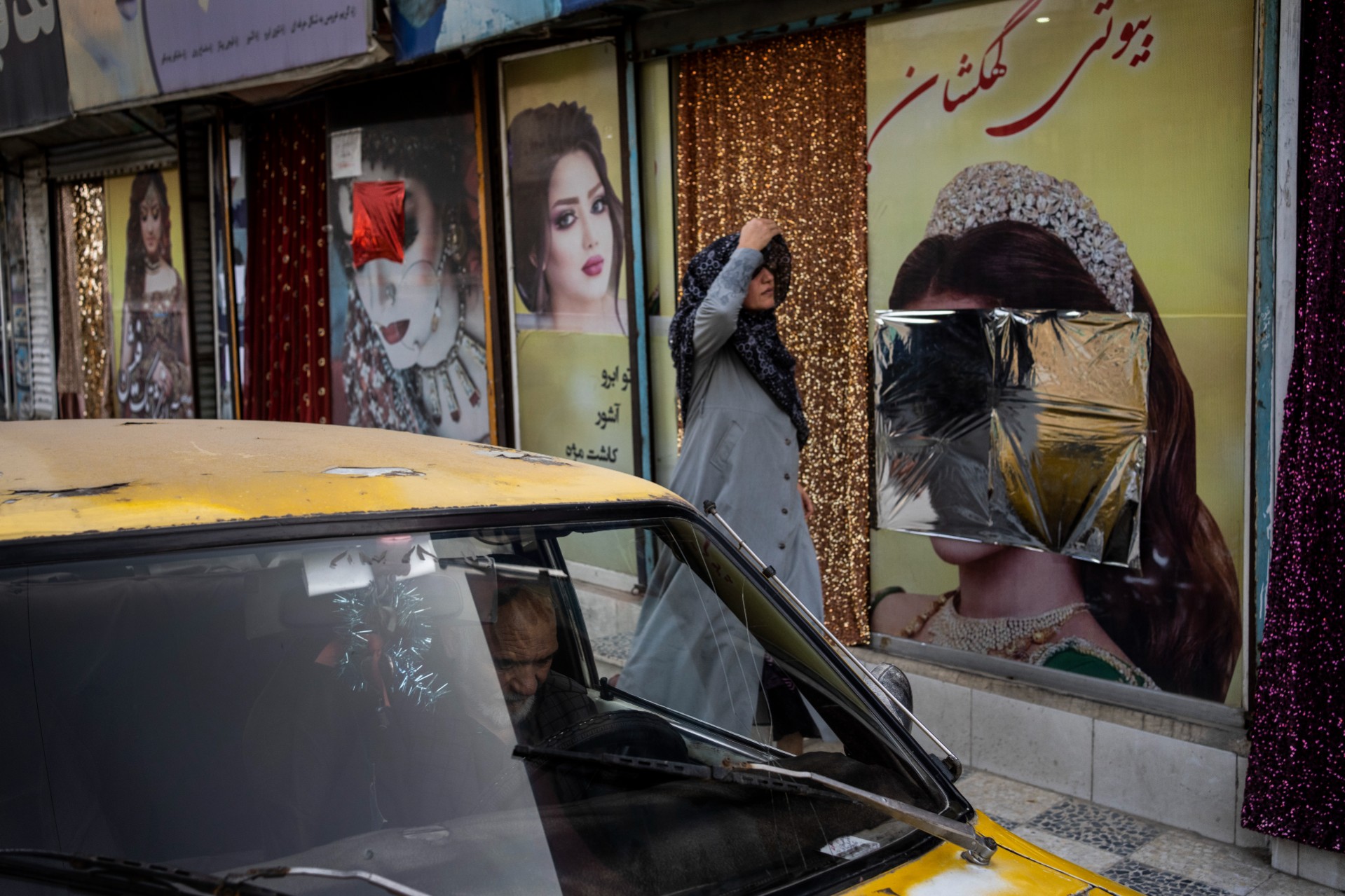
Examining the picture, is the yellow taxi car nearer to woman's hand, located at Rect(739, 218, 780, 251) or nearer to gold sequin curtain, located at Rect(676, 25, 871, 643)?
woman's hand, located at Rect(739, 218, 780, 251)

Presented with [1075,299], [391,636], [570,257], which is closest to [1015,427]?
[1075,299]

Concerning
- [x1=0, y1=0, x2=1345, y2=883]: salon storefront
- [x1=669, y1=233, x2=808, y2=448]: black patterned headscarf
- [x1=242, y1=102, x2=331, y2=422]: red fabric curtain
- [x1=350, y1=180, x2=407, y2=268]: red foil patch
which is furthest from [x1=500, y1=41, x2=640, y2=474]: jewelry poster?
[x1=242, y1=102, x2=331, y2=422]: red fabric curtain

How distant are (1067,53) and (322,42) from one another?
4.57m

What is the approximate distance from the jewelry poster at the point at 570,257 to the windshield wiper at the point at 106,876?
16.6 feet

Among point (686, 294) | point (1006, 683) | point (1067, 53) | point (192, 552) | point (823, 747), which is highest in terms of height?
point (1067, 53)

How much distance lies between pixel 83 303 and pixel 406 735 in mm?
11983

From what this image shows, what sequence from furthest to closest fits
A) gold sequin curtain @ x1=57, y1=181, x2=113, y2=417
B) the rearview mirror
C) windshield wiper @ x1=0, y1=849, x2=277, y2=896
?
gold sequin curtain @ x1=57, y1=181, x2=113, y2=417 → the rearview mirror → windshield wiper @ x1=0, y1=849, x2=277, y2=896

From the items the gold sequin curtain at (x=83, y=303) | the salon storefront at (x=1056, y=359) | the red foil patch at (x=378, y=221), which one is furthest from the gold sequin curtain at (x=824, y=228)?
the gold sequin curtain at (x=83, y=303)

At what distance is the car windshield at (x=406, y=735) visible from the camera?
1.68 m

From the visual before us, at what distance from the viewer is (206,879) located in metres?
1.59

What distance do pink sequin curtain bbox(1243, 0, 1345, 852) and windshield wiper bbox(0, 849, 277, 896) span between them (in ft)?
10.3

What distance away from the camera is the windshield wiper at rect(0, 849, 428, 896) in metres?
1.57

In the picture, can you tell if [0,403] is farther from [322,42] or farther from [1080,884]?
[1080,884]

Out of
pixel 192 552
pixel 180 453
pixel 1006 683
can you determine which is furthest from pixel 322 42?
pixel 192 552
